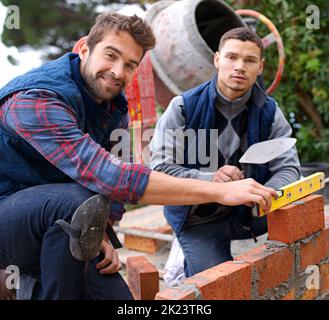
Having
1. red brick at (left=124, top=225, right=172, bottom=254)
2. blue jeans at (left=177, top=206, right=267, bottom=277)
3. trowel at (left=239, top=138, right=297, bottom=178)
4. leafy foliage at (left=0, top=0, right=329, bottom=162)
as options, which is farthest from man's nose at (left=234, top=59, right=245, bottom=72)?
leafy foliage at (left=0, top=0, right=329, bottom=162)

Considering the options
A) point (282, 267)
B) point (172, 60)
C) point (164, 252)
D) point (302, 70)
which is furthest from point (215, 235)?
point (302, 70)

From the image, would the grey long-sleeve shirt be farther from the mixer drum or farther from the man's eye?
the mixer drum

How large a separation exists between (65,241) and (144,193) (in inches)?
12.7

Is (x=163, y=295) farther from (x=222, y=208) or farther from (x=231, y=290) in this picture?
(x=222, y=208)

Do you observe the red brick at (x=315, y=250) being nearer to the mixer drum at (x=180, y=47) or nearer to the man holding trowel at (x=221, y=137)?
the man holding trowel at (x=221, y=137)

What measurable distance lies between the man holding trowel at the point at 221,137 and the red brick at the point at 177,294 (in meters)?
0.84

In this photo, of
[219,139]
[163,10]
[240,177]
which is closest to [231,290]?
[240,177]

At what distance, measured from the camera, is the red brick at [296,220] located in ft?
5.85

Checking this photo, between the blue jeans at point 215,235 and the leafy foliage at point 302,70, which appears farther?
the leafy foliage at point 302,70

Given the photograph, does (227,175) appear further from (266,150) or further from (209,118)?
(209,118)

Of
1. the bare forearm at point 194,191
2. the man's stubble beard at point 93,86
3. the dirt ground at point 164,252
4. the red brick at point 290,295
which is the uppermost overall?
the man's stubble beard at point 93,86

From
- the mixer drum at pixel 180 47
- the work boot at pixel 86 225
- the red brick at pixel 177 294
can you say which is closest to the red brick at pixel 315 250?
the red brick at pixel 177 294

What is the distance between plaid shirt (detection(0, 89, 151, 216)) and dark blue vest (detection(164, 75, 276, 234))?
751 mm

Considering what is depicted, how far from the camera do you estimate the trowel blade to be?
2.09m
